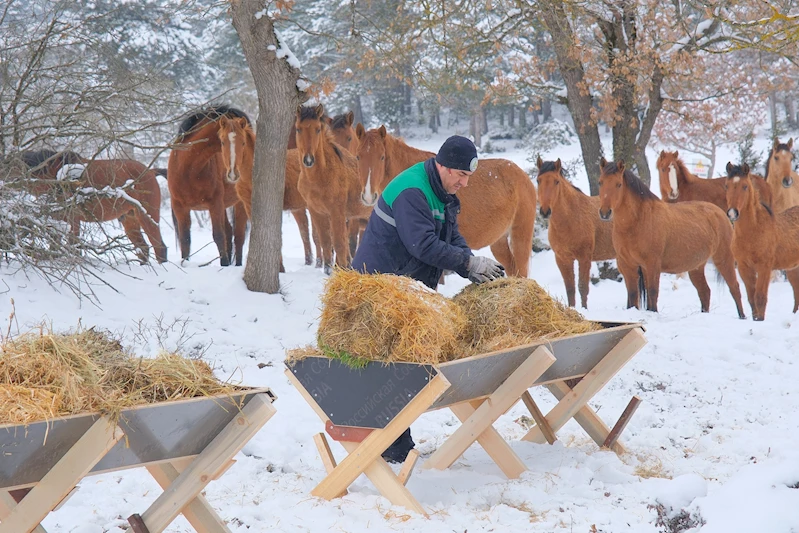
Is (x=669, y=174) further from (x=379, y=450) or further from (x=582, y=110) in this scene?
(x=379, y=450)

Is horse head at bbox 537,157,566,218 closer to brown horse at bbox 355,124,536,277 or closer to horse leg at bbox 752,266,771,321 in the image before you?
brown horse at bbox 355,124,536,277

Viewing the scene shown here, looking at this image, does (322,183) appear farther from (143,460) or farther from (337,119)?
(143,460)

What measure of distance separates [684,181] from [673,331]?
6.45 m

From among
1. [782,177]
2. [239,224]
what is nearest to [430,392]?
[239,224]

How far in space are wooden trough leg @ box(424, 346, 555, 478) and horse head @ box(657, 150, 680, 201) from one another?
9836 mm

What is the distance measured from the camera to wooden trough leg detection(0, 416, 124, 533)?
2791 mm

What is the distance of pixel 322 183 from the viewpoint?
9391 mm

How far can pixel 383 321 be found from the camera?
371 centimetres

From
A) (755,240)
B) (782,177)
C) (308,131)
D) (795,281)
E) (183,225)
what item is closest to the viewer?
(308,131)

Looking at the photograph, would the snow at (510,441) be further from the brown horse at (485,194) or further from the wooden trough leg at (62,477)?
the brown horse at (485,194)

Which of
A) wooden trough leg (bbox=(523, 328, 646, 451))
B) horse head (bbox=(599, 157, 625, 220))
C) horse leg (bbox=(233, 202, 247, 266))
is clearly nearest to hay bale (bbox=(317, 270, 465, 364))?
wooden trough leg (bbox=(523, 328, 646, 451))

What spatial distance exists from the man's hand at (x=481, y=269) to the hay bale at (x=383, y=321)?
2.06 feet

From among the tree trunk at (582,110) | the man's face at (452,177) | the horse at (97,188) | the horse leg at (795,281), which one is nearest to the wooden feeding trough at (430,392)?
the man's face at (452,177)

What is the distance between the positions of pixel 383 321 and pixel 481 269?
3.39 ft
